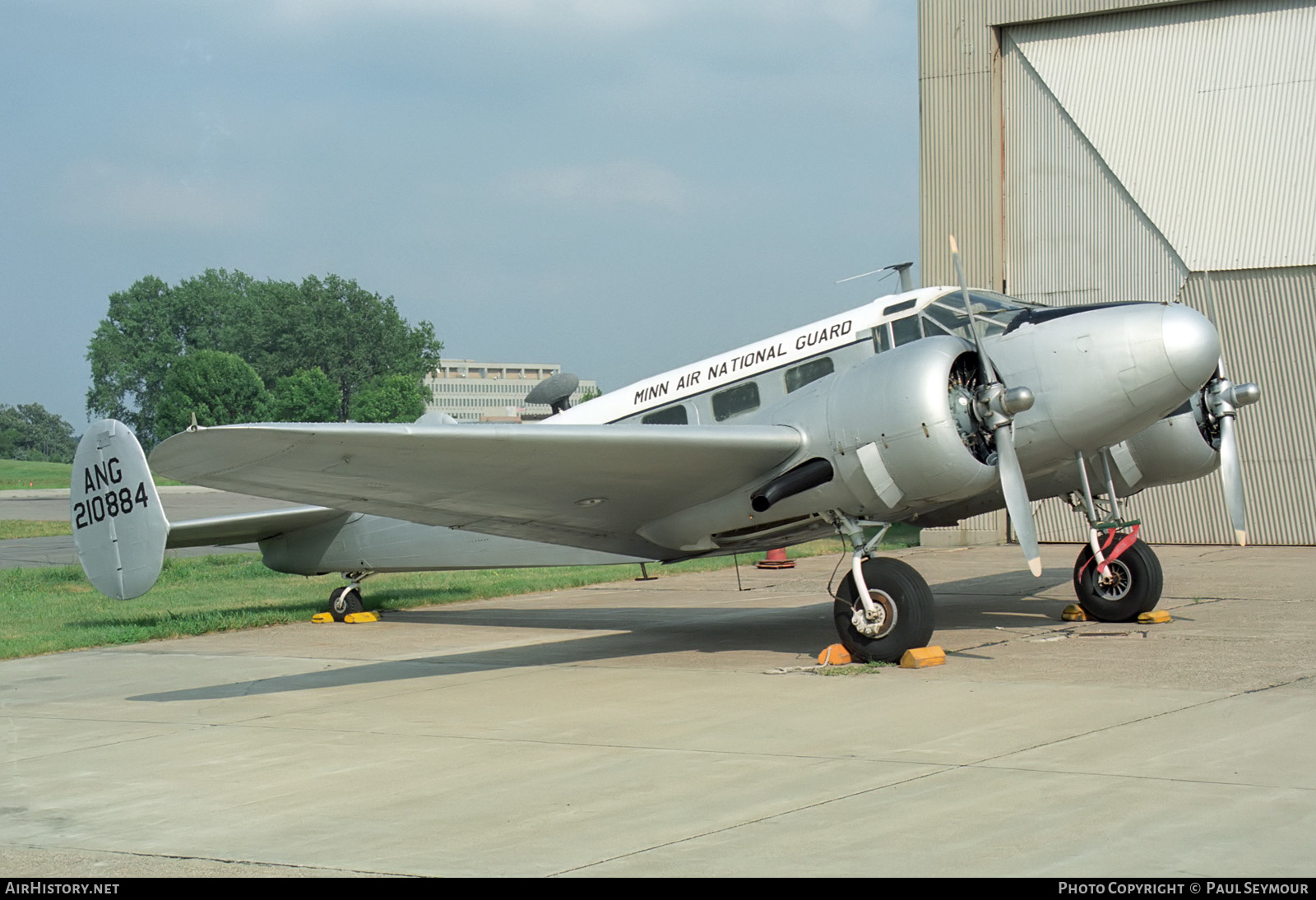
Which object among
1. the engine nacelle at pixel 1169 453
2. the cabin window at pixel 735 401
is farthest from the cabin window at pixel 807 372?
the engine nacelle at pixel 1169 453

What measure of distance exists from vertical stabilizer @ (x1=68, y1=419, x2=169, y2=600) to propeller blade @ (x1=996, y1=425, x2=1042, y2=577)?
754cm

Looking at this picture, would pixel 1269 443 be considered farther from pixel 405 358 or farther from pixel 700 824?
pixel 405 358

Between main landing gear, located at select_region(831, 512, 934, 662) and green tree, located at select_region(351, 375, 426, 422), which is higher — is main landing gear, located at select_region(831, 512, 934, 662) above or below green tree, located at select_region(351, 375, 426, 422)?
below

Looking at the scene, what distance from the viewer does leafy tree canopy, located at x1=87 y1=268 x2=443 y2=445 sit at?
360ft

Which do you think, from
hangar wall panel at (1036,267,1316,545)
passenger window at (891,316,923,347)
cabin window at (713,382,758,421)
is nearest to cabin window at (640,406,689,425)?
cabin window at (713,382,758,421)

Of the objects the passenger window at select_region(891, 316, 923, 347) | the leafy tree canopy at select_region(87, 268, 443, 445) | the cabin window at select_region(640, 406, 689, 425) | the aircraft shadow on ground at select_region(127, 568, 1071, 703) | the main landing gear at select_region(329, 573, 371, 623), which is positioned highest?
the leafy tree canopy at select_region(87, 268, 443, 445)

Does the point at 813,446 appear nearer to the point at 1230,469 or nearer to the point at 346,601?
the point at 1230,469

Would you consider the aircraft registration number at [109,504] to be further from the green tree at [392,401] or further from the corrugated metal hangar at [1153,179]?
the green tree at [392,401]

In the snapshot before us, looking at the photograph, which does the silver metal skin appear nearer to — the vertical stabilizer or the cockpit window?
the cockpit window

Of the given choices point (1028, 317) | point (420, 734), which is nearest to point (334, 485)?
point (420, 734)

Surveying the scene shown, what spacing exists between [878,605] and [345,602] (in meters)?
7.61

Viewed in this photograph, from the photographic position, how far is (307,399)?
95.0m

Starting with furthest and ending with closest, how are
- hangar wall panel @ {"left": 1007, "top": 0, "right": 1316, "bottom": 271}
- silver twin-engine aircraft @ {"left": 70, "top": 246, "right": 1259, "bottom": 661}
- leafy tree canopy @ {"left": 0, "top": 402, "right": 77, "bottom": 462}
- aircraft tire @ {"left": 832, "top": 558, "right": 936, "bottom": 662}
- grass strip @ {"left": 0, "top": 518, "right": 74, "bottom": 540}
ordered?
leafy tree canopy @ {"left": 0, "top": 402, "right": 77, "bottom": 462} < grass strip @ {"left": 0, "top": 518, "right": 74, "bottom": 540} < hangar wall panel @ {"left": 1007, "top": 0, "right": 1316, "bottom": 271} < aircraft tire @ {"left": 832, "top": 558, "right": 936, "bottom": 662} < silver twin-engine aircraft @ {"left": 70, "top": 246, "right": 1259, "bottom": 661}

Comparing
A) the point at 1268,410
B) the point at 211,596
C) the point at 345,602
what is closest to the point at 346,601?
the point at 345,602
